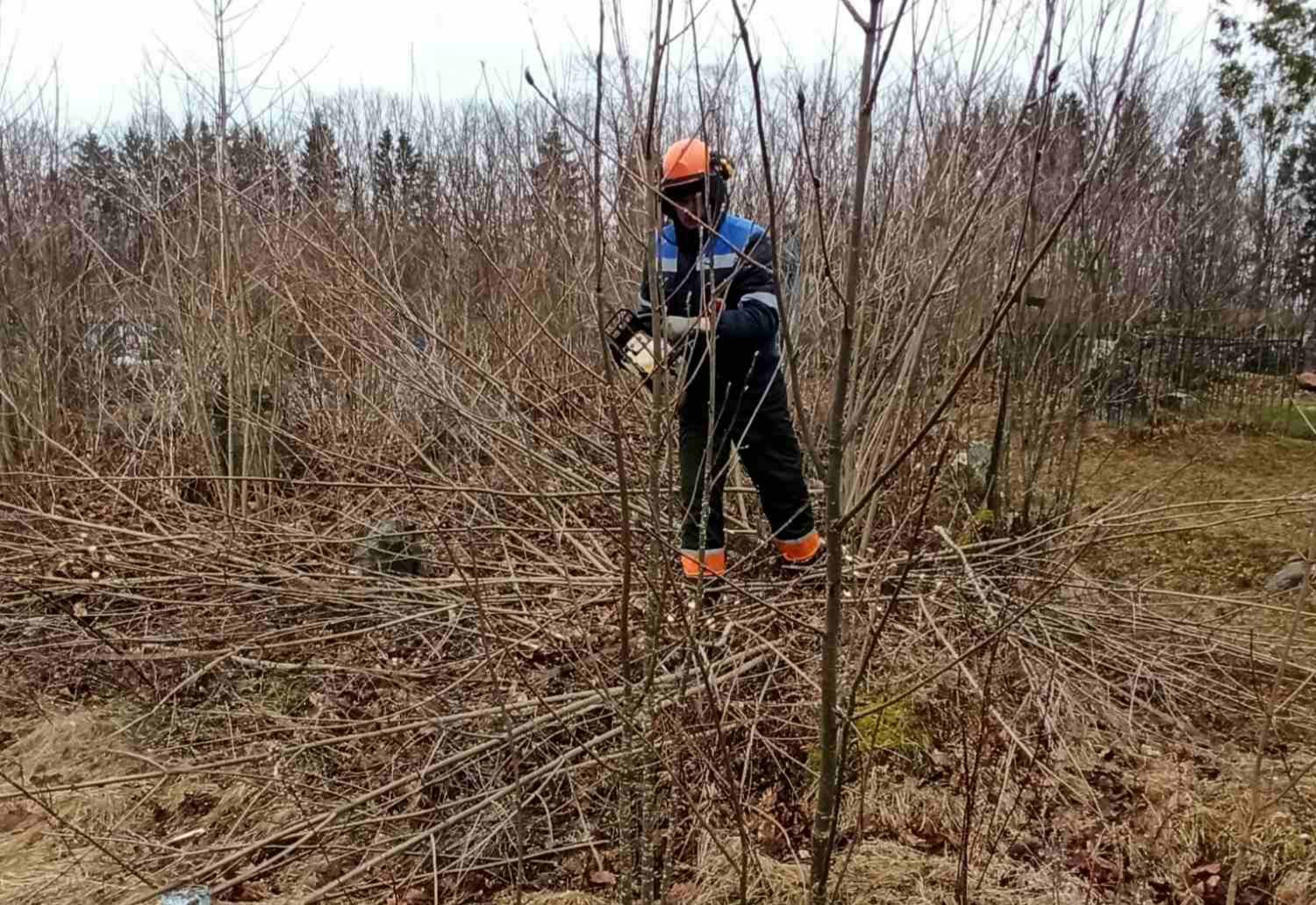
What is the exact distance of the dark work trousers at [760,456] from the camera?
Result: 11.7 feet

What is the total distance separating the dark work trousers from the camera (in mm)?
3570

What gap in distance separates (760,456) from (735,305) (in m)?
0.61

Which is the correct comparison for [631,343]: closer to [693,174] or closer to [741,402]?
[693,174]

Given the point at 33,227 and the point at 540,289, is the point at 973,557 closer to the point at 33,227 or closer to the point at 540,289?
the point at 540,289

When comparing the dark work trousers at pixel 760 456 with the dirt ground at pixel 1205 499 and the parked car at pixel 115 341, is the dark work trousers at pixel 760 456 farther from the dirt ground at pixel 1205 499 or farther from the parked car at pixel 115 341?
the parked car at pixel 115 341

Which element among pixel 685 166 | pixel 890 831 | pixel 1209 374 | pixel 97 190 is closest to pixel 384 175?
pixel 97 190

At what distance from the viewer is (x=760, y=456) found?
143 inches

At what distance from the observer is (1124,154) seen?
446 cm

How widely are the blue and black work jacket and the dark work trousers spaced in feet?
0.18

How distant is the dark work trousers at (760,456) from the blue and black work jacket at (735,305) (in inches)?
2.2

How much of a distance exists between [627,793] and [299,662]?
7.89 feet

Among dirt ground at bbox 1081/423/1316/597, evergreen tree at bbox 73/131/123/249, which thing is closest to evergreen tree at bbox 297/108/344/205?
evergreen tree at bbox 73/131/123/249

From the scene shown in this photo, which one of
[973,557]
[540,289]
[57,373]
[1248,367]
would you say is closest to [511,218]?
[540,289]

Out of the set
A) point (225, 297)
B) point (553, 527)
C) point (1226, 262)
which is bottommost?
point (553, 527)
